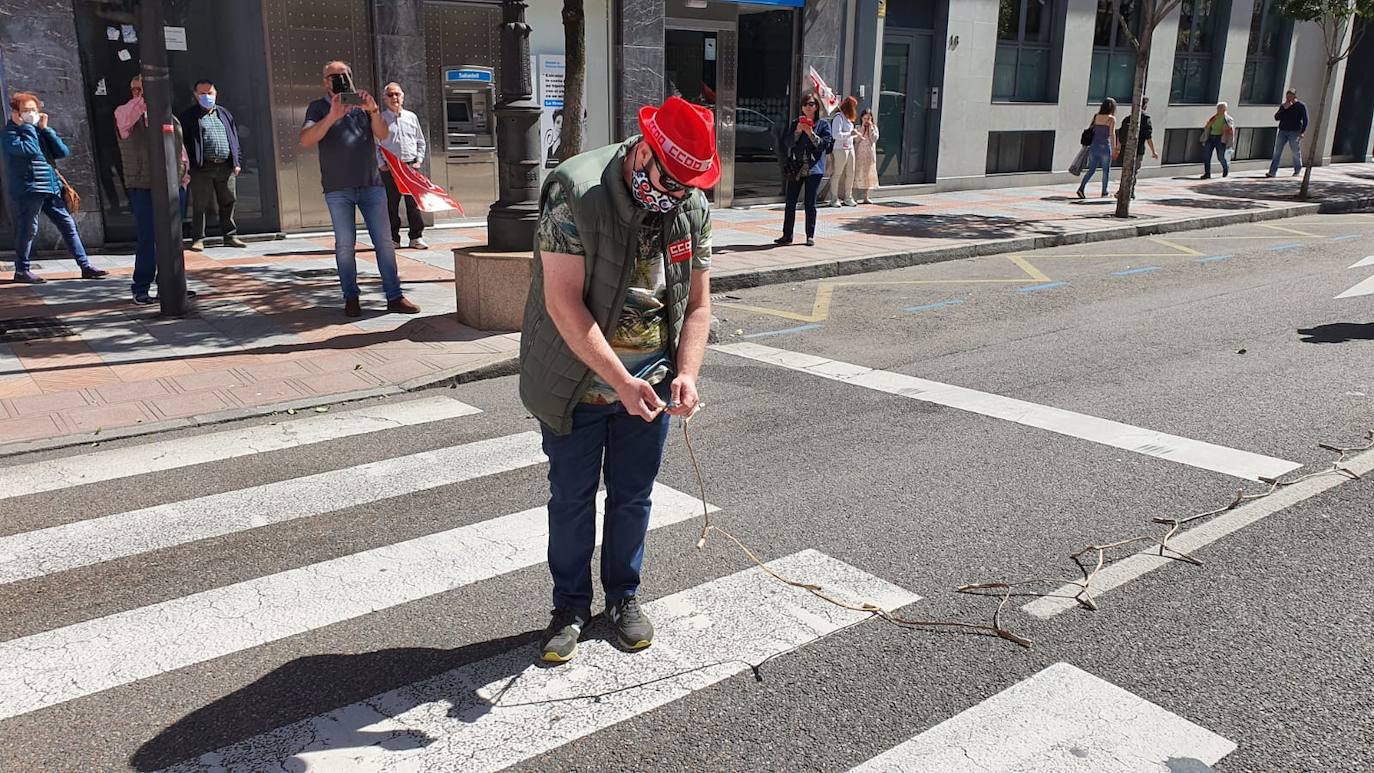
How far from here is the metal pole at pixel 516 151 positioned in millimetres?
9070

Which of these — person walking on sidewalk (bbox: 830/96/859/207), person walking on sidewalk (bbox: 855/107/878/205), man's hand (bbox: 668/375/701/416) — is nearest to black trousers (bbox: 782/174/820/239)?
person walking on sidewalk (bbox: 830/96/859/207)

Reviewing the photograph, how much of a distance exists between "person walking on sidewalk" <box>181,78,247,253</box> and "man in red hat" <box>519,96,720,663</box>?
10136 millimetres

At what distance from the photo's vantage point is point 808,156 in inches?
530

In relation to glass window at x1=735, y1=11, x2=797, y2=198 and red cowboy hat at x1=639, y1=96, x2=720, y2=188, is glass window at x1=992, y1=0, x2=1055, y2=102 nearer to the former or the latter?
glass window at x1=735, y1=11, x2=797, y2=198

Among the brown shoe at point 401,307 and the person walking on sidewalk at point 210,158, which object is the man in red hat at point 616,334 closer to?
the brown shoe at point 401,307

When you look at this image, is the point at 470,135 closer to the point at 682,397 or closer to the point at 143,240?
the point at 143,240

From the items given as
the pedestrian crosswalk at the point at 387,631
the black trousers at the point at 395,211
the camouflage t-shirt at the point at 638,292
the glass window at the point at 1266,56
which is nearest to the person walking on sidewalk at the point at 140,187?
the black trousers at the point at 395,211

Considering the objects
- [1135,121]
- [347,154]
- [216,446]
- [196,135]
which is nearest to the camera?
[216,446]

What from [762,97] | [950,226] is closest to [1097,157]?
[950,226]

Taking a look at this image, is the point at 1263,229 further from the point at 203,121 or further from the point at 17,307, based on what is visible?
the point at 17,307

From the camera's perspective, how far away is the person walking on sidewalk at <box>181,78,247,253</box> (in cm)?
1220

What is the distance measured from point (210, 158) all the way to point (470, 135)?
387cm

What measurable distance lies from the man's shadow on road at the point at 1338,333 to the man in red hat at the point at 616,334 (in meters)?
7.30

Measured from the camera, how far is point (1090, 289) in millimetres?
11570
